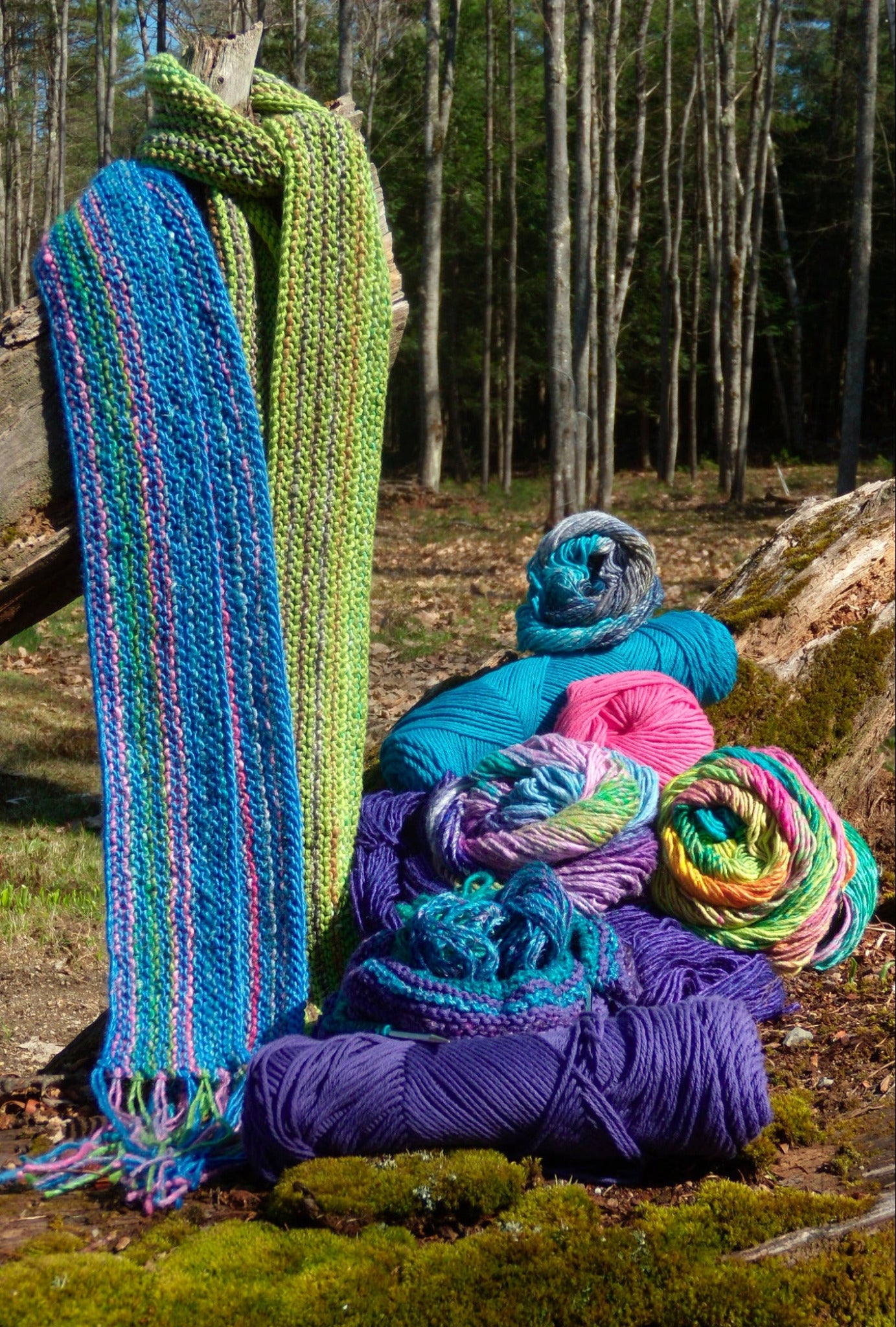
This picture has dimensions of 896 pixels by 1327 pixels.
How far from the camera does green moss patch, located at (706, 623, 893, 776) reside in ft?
12.5

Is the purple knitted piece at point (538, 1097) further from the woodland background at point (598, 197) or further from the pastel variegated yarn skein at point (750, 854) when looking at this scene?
the woodland background at point (598, 197)

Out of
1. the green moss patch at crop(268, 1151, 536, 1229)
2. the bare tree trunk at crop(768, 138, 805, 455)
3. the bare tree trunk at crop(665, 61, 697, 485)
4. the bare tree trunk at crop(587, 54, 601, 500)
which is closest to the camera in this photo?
the green moss patch at crop(268, 1151, 536, 1229)

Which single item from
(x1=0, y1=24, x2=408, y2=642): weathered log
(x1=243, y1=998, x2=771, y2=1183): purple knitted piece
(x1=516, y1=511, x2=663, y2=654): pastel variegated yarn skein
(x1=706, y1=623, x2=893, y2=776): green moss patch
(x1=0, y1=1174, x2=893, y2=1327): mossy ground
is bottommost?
(x1=0, y1=1174, x2=893, y2=1327): mossy ground

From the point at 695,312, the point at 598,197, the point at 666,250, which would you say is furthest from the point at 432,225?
the point at 695,312

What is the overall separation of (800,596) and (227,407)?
2.26 m

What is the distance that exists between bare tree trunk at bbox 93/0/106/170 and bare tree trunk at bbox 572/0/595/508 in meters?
7.81

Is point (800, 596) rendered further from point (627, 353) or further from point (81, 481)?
point (627, 353)

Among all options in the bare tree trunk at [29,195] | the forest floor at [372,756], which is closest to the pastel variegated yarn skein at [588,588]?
the forest floor at [372,756]

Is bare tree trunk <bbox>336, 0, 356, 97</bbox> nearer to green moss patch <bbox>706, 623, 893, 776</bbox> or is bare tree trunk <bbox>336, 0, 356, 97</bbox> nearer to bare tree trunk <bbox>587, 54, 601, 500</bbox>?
bare tree trunk <bbox>587, 54, 601, 500</bbox>

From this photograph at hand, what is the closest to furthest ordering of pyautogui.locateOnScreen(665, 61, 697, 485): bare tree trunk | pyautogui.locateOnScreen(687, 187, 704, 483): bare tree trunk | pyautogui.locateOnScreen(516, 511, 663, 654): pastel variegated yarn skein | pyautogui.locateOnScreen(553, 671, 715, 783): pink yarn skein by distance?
1. pyautogui.locateOnScreen(553, 671, 715, 783): pink yarn skein
2. pyautogui.locateOnScreen(516, 511, 663, 654): pastel variegated yarn skein
3. pyautogui.locateOnScreen(665, 61, 697, 485): bare tree trunk
4. pyautogui.locateOnScreen(687, 187, 704, 483): bare tree trunk

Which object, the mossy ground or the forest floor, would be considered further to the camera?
the forest floor

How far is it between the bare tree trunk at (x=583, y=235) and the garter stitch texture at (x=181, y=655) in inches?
412

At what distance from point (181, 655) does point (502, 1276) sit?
1321 millimetres

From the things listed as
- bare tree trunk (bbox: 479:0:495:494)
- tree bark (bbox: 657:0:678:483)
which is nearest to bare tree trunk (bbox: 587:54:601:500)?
tree bark (bbox: 657:0:678:483)
